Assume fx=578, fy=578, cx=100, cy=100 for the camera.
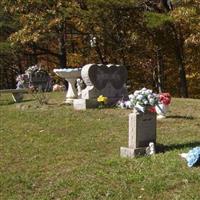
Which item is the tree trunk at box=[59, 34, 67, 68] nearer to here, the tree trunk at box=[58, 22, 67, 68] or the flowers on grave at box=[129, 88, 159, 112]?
the tree trunk at box=[58, 22, 67, 68]

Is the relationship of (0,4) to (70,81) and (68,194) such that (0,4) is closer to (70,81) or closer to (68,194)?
(70,81)

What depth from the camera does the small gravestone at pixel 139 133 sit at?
10.2 meters

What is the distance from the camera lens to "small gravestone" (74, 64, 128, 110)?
1734 centimetres

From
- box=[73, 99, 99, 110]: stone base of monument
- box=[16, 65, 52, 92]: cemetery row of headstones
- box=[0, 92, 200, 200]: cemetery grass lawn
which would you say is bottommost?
box=[0, 92, 200, 200]: cemetery grass lawn

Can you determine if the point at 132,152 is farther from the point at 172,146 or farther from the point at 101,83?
the point at 101,83

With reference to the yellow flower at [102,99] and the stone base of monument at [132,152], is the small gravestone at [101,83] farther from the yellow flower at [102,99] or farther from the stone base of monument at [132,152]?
the stone base of monument at [132,152]

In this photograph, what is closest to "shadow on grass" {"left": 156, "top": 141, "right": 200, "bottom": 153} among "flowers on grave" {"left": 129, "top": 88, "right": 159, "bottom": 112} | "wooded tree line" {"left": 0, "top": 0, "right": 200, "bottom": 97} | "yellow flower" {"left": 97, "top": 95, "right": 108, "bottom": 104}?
"flowers on grave" {"left": 129, "top": 88, "right": 159, "bottom": 112}

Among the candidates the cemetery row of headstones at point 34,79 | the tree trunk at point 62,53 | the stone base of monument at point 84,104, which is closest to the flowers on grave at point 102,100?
the stone base of monument at point 84,104

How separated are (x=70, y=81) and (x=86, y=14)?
1006 cm

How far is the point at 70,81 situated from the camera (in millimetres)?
19484

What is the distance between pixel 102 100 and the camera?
56.1 ft

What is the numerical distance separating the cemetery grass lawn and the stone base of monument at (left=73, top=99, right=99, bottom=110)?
14.8 inches

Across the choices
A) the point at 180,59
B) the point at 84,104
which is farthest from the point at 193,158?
the point at 180,59

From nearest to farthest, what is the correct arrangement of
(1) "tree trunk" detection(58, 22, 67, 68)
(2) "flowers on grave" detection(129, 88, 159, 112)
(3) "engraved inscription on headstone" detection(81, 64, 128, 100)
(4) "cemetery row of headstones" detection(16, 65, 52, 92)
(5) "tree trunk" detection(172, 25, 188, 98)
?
1. (2) "flowers on grave" detection(129, 88, 159, 112)
2. (3) "engraved inscription on headstone" detection(81, 64, 128, 100)
3. (4) "cemetery row of headstones" detection(16, 65, 52, 92)
4. (5) "tree trunk" detection(172, 25, 188, 98)
5. (1) "tree trunk" detection(58, 22, 67, 68)
